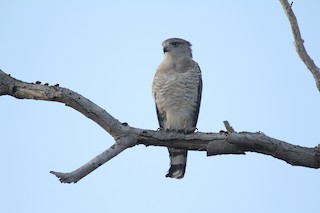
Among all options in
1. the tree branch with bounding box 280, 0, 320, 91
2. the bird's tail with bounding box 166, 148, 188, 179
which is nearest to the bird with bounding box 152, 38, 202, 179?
the bird's tail with bounding box 166, 148, 188, 179

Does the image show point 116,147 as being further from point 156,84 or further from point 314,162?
point 156,84

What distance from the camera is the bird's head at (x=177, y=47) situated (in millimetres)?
8688

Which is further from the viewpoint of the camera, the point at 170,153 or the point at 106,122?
the point at 170,153

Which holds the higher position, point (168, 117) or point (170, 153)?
point (168, 117)

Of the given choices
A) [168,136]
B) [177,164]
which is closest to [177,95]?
[177,164]

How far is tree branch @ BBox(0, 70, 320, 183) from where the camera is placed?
17.9 ft

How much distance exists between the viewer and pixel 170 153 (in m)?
7.93


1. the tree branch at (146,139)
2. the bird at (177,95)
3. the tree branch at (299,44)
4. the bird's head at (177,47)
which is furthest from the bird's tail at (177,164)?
the tree branch at (299,44)

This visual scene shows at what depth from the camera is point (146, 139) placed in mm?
5926

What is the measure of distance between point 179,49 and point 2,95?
12.1ft

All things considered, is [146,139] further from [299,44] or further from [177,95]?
[177,95]

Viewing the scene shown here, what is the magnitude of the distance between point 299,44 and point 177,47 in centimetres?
346

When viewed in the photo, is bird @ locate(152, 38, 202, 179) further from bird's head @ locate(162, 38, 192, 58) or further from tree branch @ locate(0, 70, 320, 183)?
tree branch @ locate(0, 70, 320, 183)

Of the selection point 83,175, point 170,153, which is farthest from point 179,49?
point 83,175
